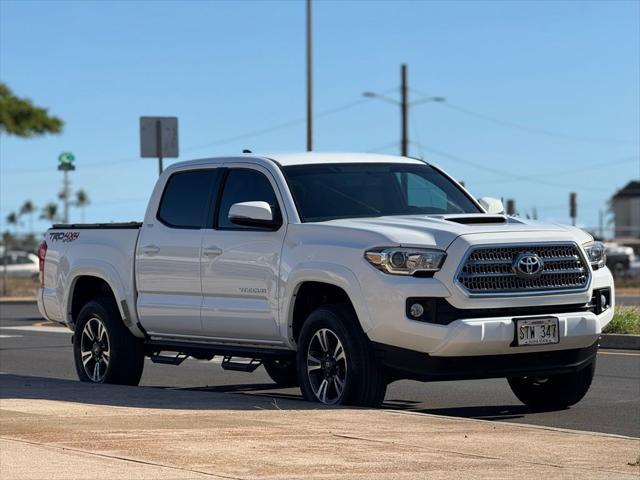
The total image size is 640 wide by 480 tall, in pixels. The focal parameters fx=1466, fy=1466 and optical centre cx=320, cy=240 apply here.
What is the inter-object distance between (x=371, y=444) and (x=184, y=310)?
3921mm

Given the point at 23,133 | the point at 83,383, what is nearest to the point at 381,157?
the point at 83,383

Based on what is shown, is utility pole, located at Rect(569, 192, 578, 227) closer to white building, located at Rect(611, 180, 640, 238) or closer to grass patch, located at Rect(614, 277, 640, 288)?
grass patch, located at Rect(614, 277, 640, 288)

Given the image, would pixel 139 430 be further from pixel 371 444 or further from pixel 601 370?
pixel 601 370

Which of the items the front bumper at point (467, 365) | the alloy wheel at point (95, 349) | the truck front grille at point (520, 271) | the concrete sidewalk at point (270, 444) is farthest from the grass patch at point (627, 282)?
the concrete sidewalk at point (270, 444)

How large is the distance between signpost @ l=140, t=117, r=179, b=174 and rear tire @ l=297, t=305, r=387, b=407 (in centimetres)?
1418

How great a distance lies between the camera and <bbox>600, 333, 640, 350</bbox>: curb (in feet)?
59.2

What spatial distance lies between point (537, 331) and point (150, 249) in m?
3.78

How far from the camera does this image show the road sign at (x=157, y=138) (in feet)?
82.0

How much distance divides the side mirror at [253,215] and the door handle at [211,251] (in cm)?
48

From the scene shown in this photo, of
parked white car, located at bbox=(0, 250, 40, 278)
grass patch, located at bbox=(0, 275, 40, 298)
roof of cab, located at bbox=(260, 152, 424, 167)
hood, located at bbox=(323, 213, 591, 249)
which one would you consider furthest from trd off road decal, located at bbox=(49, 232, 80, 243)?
parked white car, located at bbox=(0, 250, 40, 278)

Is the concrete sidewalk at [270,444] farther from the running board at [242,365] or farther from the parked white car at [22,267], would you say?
the parked white car at [22,267]

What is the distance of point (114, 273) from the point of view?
13219mm

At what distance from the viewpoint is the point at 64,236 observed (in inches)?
556

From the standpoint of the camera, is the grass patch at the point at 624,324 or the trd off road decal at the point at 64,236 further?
the grass patch at the point at 624,324
